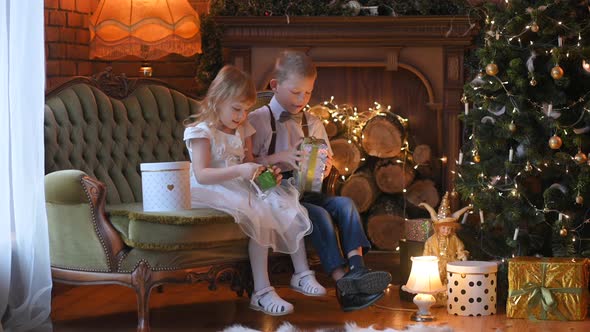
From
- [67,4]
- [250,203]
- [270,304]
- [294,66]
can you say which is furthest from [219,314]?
[67,4]

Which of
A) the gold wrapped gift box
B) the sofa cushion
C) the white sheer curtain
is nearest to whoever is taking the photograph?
the white sheer curtain

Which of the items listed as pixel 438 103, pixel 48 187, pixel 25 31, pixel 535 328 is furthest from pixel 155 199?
pixel 438 103

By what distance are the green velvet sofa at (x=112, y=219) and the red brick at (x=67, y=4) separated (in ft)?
3.30

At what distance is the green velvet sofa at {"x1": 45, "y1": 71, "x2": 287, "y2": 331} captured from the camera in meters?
3.99

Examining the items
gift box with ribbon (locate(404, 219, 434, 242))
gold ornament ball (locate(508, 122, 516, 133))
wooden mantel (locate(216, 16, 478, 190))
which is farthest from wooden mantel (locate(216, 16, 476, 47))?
gift box with ribbon (locate(404, 219, 434, 242))

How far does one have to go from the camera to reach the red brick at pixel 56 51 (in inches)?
216

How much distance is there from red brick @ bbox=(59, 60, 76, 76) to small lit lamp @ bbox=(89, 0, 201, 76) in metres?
0.22

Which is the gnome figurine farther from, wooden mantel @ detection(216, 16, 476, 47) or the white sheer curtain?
the white sheer curtain

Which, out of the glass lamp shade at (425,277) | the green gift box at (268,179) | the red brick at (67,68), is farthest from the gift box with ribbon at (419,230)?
the red brick at (67,68)

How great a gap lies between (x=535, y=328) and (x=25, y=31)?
2.33 meters

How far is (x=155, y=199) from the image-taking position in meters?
4.06

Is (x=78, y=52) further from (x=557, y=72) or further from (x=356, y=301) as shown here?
(x=557, y=72)

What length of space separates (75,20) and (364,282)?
259 centimetres

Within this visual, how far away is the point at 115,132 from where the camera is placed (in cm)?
474
